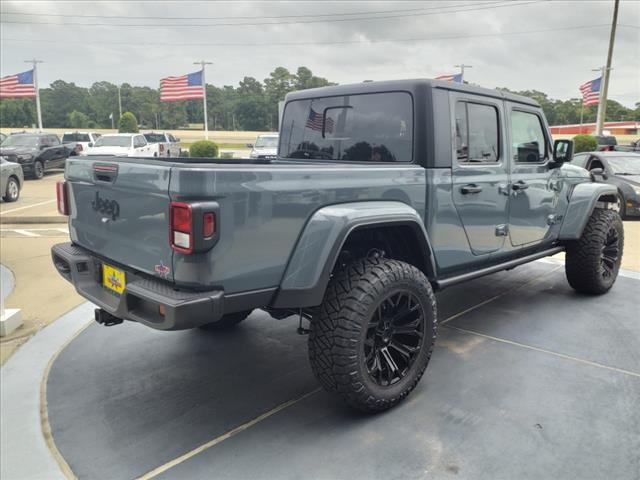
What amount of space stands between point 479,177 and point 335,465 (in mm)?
2145

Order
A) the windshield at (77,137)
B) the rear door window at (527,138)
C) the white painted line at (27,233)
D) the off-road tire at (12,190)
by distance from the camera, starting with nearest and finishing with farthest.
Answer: the rear door window at (527,138) < the white painted line at (27,233) < the off-road tire at (12,190) < the windshield at (77,137)

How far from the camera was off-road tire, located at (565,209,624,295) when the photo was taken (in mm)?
4789

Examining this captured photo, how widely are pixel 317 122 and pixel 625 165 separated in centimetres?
949

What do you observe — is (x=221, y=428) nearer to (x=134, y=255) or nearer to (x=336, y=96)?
(x=134, y=255)

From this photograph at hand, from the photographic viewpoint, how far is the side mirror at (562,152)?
4366 millimetres

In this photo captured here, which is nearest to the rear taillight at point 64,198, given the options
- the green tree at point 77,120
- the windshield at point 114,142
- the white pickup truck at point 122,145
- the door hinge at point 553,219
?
the door hinge at point 553,219

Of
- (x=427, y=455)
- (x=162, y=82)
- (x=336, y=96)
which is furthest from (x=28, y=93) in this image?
(x=427, y=455)

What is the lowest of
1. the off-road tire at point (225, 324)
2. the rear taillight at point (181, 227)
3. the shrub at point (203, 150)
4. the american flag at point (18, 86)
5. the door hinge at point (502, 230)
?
the off-road tire at point (225, 324)

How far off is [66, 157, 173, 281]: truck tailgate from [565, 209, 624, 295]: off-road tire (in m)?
3.97

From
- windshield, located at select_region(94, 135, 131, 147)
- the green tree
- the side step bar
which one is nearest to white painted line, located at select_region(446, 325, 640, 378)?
the side step bar

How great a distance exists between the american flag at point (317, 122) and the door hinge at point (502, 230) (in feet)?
4.67

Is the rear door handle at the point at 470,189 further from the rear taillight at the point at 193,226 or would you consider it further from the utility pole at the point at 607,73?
the utility pole at the point at 607,73

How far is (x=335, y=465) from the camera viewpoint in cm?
241

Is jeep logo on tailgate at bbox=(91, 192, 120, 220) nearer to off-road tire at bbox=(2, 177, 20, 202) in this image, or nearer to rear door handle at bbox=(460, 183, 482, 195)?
rear door handle at bbox=(460, 183, 482, 195)
